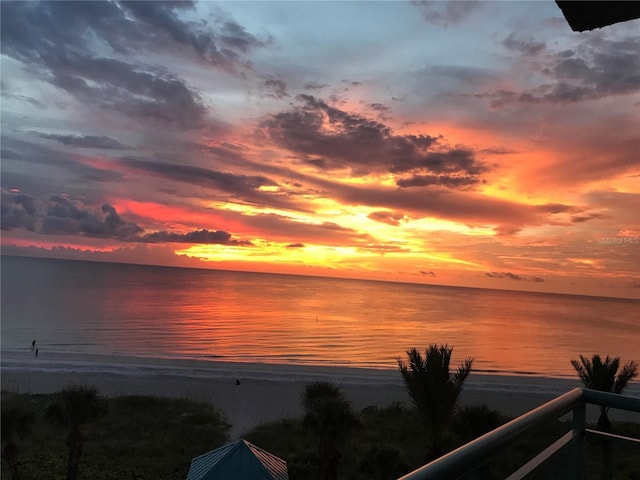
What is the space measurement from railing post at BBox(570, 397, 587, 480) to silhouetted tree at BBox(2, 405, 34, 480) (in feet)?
48.4

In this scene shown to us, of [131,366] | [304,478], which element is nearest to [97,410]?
[304,478]

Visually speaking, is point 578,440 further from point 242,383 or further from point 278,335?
point 278,335

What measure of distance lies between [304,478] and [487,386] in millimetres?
17238

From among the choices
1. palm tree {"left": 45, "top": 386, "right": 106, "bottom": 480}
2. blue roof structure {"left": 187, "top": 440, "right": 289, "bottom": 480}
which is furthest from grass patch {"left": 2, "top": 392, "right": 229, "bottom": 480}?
blue roof structure {"left": 187, "top": 440, "right": 289, "bottom": 480}

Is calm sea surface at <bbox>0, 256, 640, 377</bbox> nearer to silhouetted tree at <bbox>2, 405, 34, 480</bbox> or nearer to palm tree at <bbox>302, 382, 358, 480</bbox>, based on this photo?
silhouetted tree at <bbox>2, 405, 34, 480</bbox>

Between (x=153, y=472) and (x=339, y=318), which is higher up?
(x=339, y=318)

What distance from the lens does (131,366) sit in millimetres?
29969

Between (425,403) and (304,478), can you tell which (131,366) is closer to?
(304,478)

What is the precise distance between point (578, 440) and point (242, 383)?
24884 mm

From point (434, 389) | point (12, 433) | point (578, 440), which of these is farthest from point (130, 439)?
point (578, 440)

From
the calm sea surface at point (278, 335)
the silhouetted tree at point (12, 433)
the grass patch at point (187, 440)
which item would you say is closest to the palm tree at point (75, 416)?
the grass patch at point (187, 440)

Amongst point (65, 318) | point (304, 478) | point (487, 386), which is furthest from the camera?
point (65, 318)

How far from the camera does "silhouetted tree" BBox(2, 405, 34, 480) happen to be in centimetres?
1311

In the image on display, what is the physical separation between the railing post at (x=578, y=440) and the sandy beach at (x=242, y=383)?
662 inches
